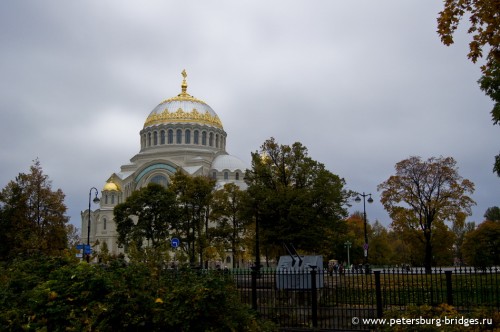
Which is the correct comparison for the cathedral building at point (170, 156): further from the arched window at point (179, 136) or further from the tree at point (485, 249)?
the tree at point (485, 249)

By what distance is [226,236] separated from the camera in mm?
42625

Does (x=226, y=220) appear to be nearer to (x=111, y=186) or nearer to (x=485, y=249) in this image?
(x=485, y=249)

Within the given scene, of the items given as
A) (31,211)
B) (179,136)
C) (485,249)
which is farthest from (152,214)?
(179,136)

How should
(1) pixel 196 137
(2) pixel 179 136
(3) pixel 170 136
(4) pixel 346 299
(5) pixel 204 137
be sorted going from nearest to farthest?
(4) pixel 346 299
(2) pixel 179 136
(3) pixel 170 136
(1) pixel 196 137
(5) pixel 204 137

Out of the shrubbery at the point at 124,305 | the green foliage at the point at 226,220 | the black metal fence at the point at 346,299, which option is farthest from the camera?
the green foliage at the point at 226,220

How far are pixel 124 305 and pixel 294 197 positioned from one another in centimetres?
2028

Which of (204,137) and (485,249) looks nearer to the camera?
(485,249)

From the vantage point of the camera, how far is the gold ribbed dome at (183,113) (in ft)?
252

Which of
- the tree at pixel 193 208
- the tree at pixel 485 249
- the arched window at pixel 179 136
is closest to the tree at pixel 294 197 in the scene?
the tree at pixel 485 249

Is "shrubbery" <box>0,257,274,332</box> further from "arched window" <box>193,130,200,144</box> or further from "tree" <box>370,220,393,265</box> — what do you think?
"arched window" <box>193,130,200,144</box>

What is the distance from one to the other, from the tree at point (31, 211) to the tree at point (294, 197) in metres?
13.8

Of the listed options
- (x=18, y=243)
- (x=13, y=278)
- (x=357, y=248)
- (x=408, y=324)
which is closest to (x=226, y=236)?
(x=18, y=243)

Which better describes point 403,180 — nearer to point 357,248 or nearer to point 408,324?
point 357,248

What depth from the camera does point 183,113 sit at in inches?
3049
